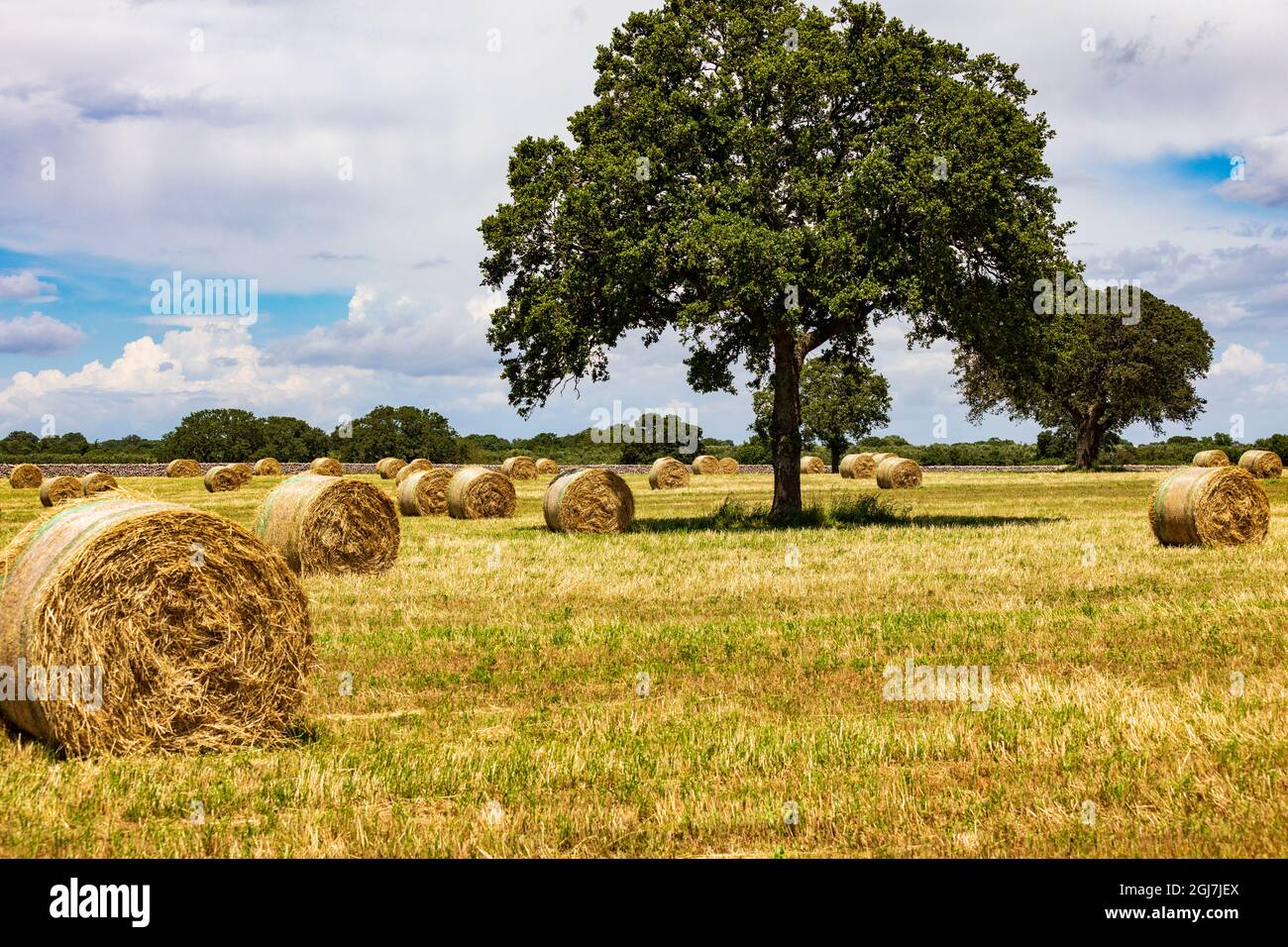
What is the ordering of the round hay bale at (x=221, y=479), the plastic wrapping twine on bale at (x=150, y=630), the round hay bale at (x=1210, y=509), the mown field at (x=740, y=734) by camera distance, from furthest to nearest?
the round hay bale at (x=221, y=479) → the round hay bale at (x=1210, y=509) → the plastic wrapping twine on bale at (x=150, y=630) → the mown field at (x=740, y=734)

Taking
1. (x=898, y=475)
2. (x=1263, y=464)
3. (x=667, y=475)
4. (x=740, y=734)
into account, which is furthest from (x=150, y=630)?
(x=1263, y=464)

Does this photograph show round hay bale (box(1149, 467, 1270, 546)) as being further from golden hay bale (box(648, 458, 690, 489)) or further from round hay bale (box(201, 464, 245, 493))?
round hay bale (box(201, 464, 245, 493))

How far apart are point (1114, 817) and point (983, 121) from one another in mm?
25139

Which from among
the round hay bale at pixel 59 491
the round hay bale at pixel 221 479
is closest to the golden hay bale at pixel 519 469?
the round hay bale at pixel 221 479

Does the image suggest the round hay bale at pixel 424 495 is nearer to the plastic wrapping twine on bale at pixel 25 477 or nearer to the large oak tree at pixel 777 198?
the large oak tree at pixel 777 198

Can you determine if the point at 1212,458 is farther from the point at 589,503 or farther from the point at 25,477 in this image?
the point at 25,477

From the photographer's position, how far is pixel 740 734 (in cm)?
912

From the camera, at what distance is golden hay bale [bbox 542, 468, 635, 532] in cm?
2962

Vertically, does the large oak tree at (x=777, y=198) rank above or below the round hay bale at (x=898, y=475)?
above

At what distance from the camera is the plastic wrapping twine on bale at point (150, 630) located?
8.94 m

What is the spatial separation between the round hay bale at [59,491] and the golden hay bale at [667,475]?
28.4 metres

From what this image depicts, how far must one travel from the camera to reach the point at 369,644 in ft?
44.4
